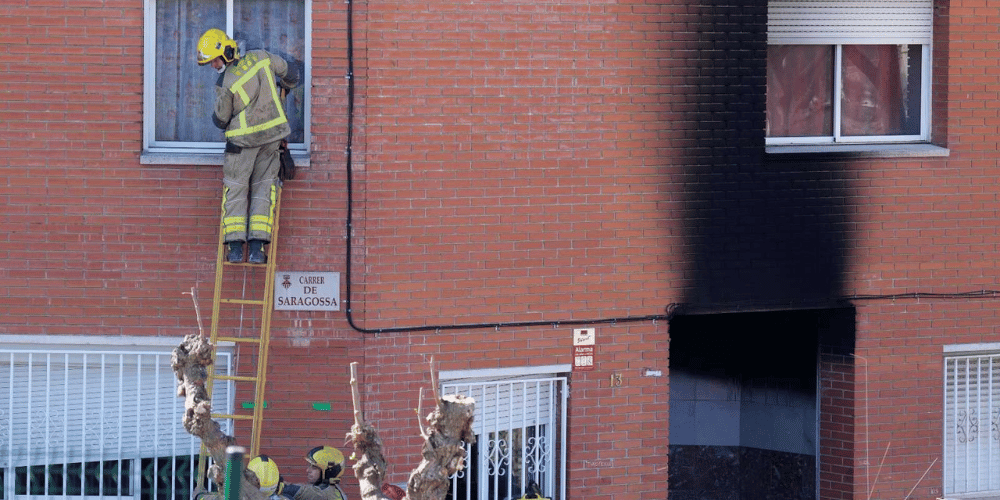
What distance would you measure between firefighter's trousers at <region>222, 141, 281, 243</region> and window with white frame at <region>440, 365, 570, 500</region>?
197 centimetres

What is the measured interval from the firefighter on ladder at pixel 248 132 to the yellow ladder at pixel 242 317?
113 mm

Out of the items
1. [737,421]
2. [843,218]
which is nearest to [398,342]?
[843,218]

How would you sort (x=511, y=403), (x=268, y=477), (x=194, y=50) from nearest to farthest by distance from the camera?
(x=268, y=477), (x=194, y=50), (x=511, y=403)

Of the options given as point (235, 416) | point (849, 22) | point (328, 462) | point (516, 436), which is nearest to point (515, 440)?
point (516, 436)

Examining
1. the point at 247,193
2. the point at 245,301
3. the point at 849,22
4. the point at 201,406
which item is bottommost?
the point at 201,406

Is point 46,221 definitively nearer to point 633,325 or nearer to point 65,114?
point 65,114

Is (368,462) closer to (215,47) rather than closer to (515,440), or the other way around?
(515,440)

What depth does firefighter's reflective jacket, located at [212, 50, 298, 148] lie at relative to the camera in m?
9.79

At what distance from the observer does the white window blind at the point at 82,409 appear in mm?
10398

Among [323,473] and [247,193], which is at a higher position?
[247,193]

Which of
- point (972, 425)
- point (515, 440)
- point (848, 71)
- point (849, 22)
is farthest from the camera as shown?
point (972, 425)

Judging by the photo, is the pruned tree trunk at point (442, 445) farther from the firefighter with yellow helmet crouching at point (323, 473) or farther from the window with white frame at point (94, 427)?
the window with white frame at point (94, 427)

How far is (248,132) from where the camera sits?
9.79 meters

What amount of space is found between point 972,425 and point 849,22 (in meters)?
3.61
